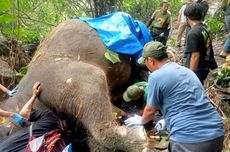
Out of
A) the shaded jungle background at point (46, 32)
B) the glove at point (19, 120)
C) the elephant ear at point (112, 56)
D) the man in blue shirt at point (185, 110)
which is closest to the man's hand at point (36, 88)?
the glove at point (19, 120)

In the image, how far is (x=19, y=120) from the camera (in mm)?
4062

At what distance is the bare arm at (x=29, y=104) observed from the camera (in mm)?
4208

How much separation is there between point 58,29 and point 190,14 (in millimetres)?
1792

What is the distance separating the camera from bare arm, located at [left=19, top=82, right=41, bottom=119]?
13.8ft

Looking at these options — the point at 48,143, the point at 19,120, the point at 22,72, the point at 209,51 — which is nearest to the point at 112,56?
the point at 209,51

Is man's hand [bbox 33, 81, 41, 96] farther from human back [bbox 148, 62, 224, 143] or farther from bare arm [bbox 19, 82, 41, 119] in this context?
human back [bbox 148, 62, 224, 143]

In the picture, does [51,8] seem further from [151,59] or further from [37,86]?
[151,59]

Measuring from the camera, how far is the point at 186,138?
3328 millimetres

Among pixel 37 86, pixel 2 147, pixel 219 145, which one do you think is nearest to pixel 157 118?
pixel 37 86

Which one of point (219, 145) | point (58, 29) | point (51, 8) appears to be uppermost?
point (58, 29)

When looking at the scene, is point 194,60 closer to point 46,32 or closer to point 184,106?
point 184,106

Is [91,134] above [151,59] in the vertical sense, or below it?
below

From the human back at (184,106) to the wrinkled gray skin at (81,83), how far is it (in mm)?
546

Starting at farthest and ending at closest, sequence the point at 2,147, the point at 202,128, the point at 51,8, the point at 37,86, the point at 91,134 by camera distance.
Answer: the point at 51,8, the point at 37,86, the point at 91,134, the point at 2,147, the point at 202,128
